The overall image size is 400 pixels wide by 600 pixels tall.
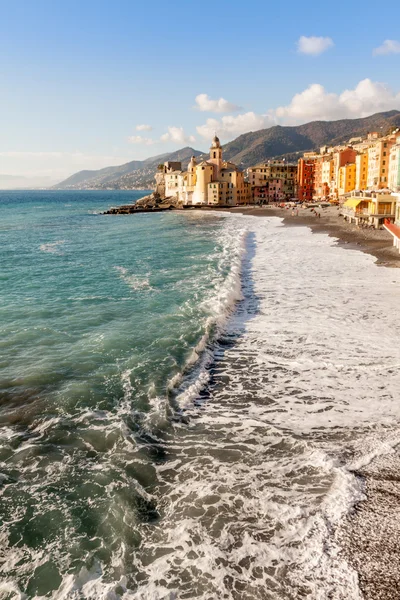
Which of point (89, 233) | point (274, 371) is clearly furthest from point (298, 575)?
point (89, 233)

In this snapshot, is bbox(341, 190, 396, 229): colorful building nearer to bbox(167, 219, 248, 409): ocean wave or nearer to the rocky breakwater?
bbox(167, 219, 248, 409): ocean wave

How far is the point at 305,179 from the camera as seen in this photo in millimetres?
126375

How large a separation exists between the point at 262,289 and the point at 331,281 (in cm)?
475

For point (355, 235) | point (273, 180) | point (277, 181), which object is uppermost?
point (273, 180)

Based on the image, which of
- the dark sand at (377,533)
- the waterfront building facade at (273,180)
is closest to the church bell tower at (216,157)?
the waterfront building facade at (273,180)

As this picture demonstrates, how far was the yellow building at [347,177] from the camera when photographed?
92.2 metres

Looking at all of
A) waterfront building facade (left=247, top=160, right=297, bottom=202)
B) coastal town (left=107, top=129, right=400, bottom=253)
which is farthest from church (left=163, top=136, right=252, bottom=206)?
waterfront building facade (left=247, top=160, right=297, bottom=202)

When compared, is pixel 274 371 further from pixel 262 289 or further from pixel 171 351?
pixel 262 289

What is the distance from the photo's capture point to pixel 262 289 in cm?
2602

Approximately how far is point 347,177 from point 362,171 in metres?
6.58

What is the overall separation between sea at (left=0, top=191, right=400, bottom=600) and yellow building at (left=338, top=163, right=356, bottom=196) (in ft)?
250

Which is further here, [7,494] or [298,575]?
[7,494]

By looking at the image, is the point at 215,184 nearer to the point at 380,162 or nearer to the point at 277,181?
the point at 277,181

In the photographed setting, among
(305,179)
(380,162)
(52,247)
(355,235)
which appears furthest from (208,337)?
(305,179)
